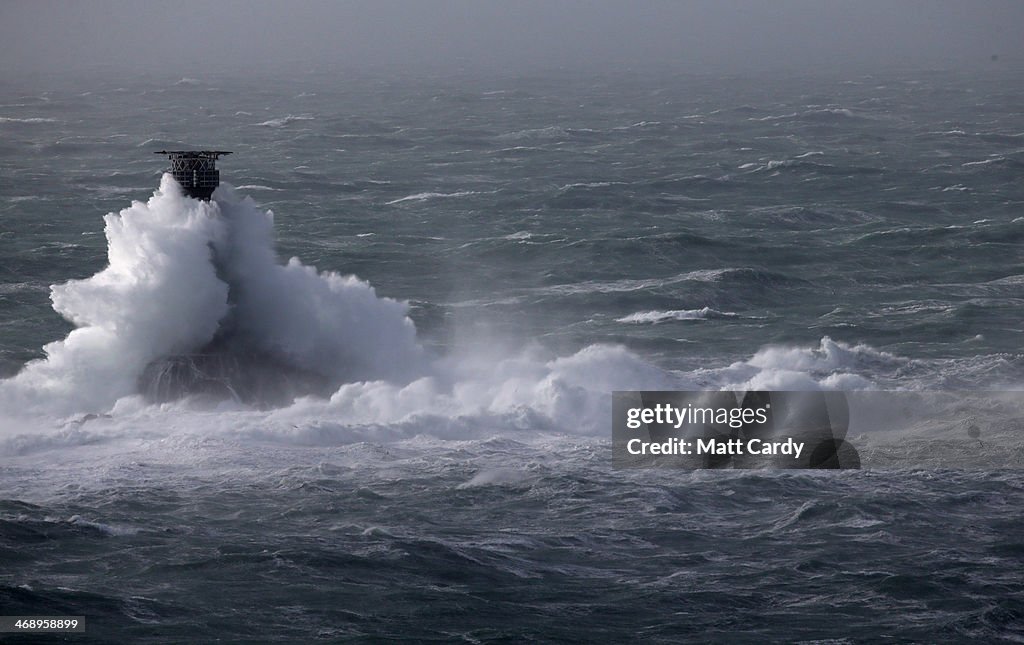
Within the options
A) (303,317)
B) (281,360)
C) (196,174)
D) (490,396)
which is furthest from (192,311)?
(490,396)

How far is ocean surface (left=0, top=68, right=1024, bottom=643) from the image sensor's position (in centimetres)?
4631

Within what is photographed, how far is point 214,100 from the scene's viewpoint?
196000 millimetres

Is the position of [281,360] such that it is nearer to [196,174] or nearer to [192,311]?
[192,311]

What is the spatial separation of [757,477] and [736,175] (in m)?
71.4

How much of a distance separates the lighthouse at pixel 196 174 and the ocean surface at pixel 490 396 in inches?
29.6

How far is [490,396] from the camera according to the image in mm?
67125

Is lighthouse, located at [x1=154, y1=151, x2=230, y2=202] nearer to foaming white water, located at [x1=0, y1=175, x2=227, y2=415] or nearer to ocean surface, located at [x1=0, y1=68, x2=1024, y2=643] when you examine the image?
foaming white water, located at [x1=0, y1=175, x2=227, y2=415]

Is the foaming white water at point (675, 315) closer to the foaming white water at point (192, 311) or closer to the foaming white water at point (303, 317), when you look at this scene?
the foaming white water at point (192, 311)

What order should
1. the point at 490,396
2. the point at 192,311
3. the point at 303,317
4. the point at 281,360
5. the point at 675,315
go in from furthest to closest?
the point at 675,315 → the point at 303,317 → the point at 281,360 → the point at 192,311 → the point at 490,396

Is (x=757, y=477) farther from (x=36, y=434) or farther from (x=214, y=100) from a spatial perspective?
(x=214, y=100)

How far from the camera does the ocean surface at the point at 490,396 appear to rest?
46.3 metres

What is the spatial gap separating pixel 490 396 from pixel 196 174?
17.1 meters

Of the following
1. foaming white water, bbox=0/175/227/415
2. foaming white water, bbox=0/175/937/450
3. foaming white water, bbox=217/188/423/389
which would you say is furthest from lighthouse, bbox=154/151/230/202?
foaming white water, bbox=217/188/423/389

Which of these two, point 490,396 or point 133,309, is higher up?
point 133,309
